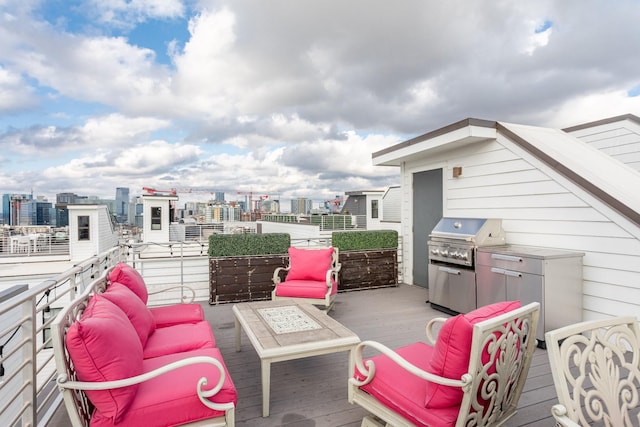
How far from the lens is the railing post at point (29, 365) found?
177 cm

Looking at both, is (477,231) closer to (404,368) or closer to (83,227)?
(404,368)

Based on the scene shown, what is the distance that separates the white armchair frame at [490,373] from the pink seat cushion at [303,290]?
7.69ft

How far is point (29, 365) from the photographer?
70.8 inches

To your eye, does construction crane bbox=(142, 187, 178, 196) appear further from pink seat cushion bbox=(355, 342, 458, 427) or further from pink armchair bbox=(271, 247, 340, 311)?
pink seat cushion bbox=(355, 342, 458, 427)

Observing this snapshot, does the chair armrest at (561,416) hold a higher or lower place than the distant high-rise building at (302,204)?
lower

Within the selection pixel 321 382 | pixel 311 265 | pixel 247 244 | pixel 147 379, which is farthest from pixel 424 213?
pixel 147 379

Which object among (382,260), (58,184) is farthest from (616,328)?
(58,184)

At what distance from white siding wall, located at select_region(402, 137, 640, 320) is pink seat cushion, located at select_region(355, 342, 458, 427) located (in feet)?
8.39

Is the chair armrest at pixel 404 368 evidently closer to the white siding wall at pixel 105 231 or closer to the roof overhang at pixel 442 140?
the roof overhang at pixel 442 140

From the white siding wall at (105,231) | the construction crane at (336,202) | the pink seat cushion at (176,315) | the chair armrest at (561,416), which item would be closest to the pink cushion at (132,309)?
the pink seat cushion at (176,315)

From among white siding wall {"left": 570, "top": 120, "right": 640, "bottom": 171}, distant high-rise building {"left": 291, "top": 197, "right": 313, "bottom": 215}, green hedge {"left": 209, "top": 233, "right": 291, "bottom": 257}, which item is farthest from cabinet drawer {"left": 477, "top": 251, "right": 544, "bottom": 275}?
distant high-rise building {"left": 291, "top": 197, "right": 313, "bottom": 215}

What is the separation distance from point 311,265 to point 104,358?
129 inches

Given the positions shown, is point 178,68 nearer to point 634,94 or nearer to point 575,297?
point 575,297

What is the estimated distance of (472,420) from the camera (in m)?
1.53
